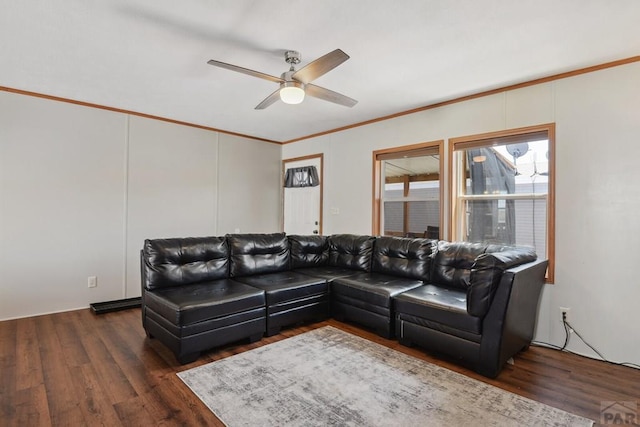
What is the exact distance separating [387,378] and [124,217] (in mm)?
3896

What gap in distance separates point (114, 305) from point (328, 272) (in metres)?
2.74

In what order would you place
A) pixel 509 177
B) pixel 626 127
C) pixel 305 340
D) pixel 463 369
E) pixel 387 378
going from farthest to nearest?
pixel 509 177, pixel 305 340, pixel 626 127, pixel 463 369, pixel 387 378

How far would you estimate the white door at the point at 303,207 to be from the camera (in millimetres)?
5504

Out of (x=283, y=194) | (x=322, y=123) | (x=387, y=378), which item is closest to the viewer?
(x=387, y=378)

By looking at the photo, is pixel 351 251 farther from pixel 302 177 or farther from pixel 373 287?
pixel 302 177

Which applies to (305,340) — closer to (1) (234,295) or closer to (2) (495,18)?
(1) (234,295)

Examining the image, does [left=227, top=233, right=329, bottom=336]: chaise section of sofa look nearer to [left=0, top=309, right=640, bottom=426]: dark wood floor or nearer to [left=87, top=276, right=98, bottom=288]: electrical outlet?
[left=0, top=309, right=640, bottom=426]: dark wood floor

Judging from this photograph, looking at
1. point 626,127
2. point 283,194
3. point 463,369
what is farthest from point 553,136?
point 283,194

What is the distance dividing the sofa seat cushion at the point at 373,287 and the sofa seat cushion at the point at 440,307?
12 centimetres

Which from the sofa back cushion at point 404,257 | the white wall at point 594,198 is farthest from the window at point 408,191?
the white wall at point 594,198

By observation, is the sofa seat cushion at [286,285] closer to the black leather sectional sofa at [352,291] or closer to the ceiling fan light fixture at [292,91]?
the black leather sectional sofa at [352,291]

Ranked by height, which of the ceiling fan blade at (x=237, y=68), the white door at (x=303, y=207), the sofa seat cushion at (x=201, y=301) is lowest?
the sofa seat cushion at (x=201, y=301)

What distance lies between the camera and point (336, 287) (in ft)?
11.6

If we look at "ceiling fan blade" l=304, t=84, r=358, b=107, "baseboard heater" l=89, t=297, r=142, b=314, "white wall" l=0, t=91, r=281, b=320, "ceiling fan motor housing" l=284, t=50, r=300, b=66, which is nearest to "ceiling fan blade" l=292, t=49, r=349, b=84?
"ceiling fan blade" l=304, t=84, r=358, b=107
